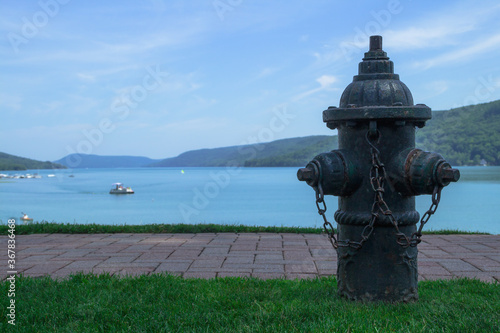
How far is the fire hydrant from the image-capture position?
120 inches

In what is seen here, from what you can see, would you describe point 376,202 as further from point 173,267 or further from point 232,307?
point 173,267

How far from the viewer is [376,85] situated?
3203 mm

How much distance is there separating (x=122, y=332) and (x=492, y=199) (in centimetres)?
4493

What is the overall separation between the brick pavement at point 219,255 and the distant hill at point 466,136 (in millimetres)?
74503

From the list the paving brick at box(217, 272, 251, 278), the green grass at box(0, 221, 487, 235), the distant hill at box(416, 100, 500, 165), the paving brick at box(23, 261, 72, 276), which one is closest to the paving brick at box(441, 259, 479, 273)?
the paving brick at box(217, 272, 251, 278)

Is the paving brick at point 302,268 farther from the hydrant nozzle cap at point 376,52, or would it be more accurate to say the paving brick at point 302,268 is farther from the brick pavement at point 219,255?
the hydrant nozzle cap at point 376,52

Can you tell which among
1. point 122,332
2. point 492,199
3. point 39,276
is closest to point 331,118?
point 122,332

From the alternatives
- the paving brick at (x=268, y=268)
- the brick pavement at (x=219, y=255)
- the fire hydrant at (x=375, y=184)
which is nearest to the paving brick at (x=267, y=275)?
the brick pavement at (x=219, y=255)

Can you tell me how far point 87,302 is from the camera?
3346 millimetres

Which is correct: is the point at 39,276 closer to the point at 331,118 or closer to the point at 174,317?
the point at 174,317

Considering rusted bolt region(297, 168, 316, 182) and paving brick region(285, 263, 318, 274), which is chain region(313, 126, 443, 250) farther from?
paving brick region(285, 263, 318, 274)

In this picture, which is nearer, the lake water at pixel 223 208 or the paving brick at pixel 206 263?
the paving brick at pixel 206 263

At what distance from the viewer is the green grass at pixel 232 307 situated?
2840 millimetres

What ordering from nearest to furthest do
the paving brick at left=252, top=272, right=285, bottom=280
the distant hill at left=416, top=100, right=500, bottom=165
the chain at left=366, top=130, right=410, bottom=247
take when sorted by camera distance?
the chain at left=366, top=130, right=410, bottom=247
the paving brick at left=252, top=272, right=285, bottom=280
the distant hill at left=416, top=100, right=500, bottom=165
